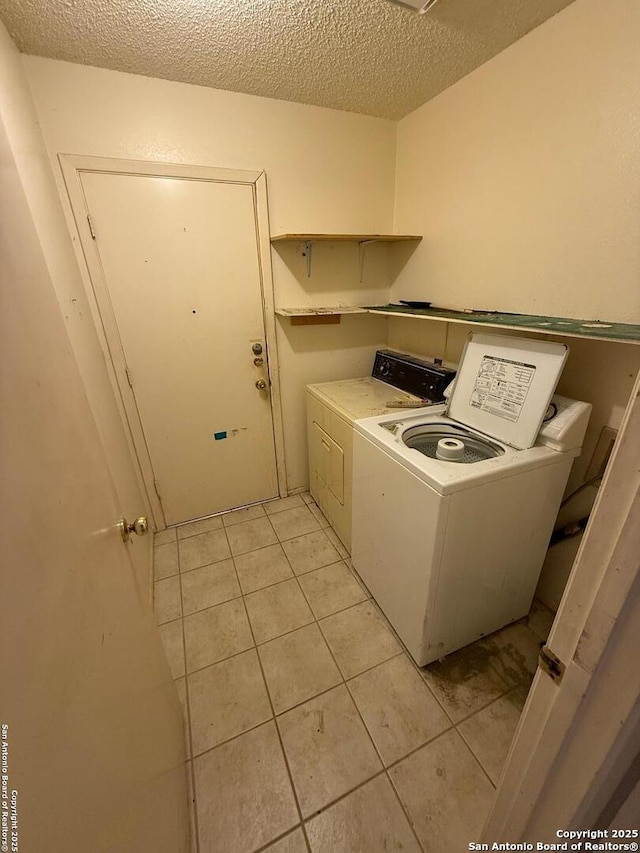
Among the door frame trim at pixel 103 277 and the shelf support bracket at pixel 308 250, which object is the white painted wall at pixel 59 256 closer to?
the door frame trim at pixel 103 277

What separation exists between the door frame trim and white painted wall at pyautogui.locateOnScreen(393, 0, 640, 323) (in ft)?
3.30

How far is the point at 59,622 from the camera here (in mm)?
451

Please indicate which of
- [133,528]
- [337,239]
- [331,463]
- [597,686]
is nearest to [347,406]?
[331,463]

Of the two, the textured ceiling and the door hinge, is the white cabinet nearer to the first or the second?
the door hinge

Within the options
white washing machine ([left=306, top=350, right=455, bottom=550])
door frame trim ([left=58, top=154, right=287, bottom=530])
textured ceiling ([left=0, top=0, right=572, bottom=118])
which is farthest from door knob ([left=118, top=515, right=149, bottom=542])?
textured ceiling ([left=0, top=0, right=572, bottom=118])

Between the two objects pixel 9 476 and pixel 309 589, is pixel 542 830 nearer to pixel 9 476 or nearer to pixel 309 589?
pixel 9 476

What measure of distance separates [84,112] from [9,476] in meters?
2.02

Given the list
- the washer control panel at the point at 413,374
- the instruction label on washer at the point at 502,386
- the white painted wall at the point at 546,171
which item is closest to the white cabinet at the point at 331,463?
the washer control panel at the point at 413,374

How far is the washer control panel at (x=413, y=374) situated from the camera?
186 cm

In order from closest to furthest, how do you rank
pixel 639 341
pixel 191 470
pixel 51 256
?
pixel 639 341, pixel 51 256, pixel 191 470

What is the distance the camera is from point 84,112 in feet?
5.07

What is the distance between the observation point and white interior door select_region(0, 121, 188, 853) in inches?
14.0

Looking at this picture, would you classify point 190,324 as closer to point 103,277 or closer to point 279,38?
point 103,277

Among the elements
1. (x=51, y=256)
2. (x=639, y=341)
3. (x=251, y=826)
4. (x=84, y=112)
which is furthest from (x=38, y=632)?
(x=84, y=112)
